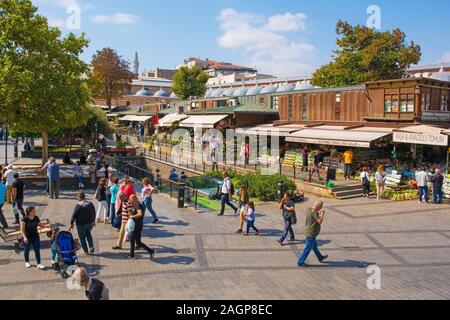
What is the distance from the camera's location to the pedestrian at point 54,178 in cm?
1712

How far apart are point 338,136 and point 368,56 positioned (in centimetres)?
1929

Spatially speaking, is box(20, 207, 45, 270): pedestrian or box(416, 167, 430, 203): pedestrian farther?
box(416, 167, 430, 203): pedestrian

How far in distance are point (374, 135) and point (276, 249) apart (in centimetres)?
1191

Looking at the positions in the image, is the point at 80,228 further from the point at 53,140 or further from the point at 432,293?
the point at 53,140

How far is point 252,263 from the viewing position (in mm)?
10500

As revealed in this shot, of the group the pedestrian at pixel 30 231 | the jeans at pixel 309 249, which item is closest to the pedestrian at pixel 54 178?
the pedestrian at pixel 30 231

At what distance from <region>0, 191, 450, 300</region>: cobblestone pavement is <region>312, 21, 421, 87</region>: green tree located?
86.6ft

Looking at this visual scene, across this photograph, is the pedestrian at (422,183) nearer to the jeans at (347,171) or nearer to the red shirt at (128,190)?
the jeans at (347,171)

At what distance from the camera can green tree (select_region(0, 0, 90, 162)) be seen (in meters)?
19.6

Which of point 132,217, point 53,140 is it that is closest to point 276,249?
point 132,217

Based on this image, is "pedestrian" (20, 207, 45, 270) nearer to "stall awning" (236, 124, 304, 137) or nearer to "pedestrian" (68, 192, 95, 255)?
"pedestrian" (68, 192, 95, 255)

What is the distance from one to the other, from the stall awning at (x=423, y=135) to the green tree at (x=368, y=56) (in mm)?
19103

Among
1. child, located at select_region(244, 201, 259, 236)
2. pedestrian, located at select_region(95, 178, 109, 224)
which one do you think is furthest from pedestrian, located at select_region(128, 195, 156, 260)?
child, located at select_region(244, 201, 259, 236)
